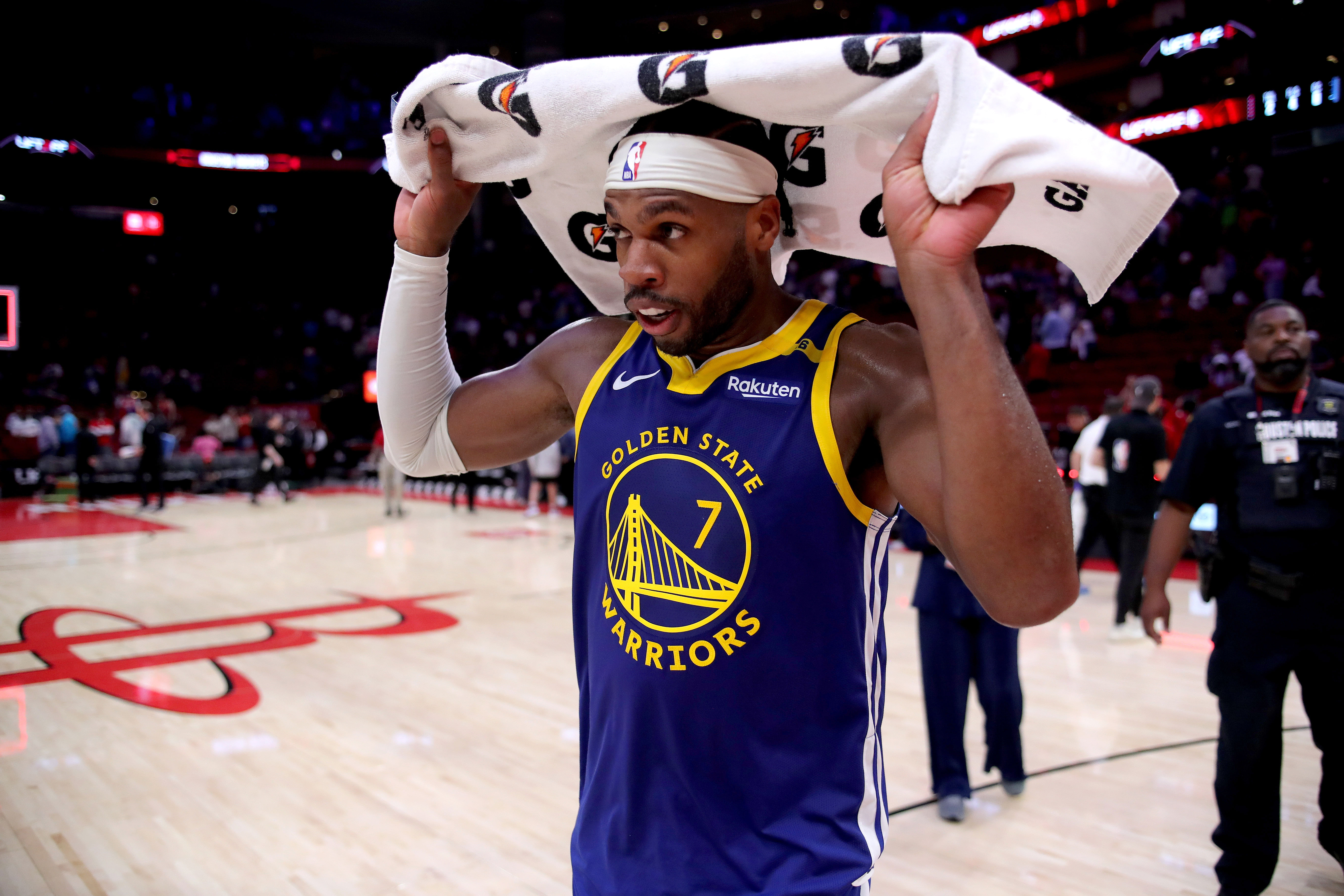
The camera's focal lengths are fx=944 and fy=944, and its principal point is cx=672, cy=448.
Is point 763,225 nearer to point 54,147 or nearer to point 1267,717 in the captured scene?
point 1267,717

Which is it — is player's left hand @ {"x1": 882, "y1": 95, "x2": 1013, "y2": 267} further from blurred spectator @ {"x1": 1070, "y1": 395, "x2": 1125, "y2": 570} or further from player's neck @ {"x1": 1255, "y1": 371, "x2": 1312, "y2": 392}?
blurred spectator @ {"x1": 1070, "y1": 395, "x2": 1125, "y2": 570}

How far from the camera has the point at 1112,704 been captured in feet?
17.1

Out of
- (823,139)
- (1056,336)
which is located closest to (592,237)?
(823,139)

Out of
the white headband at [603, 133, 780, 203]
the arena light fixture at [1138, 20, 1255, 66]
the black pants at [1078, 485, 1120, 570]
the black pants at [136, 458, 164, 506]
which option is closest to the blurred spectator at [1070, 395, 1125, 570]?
the black pants at [1078, 485, 1120, 570]

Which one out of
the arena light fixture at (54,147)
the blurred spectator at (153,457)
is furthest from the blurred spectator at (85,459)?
the arena light fixture at (54,147)

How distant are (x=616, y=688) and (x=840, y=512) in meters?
0.39

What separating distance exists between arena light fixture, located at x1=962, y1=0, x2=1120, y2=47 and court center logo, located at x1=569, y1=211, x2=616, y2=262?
17.7m

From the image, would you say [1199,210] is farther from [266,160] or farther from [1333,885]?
[266,160]

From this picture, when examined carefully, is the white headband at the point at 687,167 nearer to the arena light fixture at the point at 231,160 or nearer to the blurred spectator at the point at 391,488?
the blurred spectator at the point at 391,488

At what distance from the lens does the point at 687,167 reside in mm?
1227

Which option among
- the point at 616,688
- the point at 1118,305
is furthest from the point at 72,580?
the point at 1118,305

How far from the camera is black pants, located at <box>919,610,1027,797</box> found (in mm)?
3812

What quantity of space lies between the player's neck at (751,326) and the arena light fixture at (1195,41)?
1558cm

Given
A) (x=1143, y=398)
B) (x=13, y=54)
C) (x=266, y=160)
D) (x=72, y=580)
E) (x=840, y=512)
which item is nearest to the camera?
(x=840, y=512)
